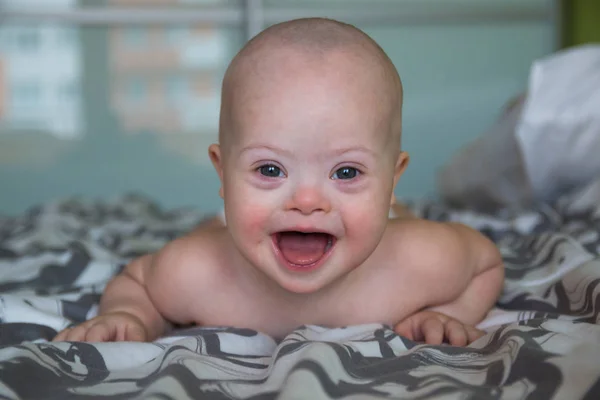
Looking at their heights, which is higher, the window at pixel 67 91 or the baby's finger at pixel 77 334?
the baby's finger at pixel 77 334

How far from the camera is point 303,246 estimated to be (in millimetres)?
762

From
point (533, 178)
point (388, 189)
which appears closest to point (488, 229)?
point (533, 178)

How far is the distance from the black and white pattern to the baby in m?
0.06

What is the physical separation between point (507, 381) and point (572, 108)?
1.50m

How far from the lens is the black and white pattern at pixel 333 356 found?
561 millimetres

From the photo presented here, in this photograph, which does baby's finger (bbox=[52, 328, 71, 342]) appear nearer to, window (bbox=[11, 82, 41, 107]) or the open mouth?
the open mouth

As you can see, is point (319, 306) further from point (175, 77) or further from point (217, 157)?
point (175, 77)

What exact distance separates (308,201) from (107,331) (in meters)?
0.31

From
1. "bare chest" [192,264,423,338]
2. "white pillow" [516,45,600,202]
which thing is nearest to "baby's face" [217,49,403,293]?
"bare chest" [192,264,423,338]

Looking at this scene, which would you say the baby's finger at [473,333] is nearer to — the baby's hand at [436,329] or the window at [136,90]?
the baby's hand at [436,329]

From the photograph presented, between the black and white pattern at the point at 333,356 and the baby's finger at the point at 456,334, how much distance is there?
0.04m

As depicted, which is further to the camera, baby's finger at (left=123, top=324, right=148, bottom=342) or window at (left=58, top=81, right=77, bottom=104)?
window at (left=58, top=81, right=77, bottom=104)

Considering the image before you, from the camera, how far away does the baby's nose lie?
27.5 inches

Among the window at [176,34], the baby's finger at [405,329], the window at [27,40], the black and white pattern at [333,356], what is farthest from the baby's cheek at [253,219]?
the window at [27,40]
